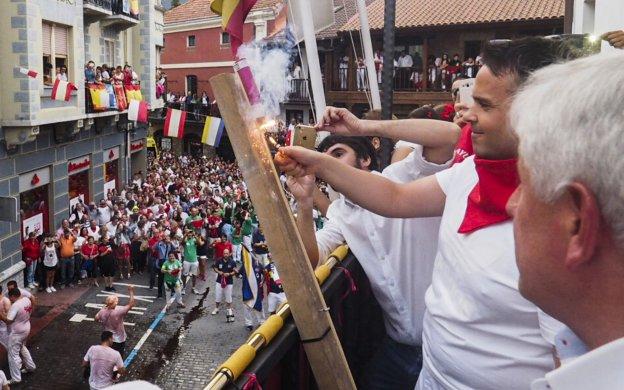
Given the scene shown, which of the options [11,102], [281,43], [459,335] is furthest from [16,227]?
[459,335]

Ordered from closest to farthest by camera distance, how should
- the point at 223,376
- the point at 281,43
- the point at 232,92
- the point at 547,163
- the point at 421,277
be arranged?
the point at 547,163 < the point at 223,376 < the point at 232,92 < the point at 421,277 < the point at 281,43

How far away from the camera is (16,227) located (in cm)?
1576

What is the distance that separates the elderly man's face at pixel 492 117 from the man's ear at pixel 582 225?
3.66ft

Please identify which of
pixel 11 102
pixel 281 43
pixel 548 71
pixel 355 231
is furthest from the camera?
pixel 11 102

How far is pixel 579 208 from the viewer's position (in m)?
0.91

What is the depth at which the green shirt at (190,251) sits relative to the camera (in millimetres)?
15680

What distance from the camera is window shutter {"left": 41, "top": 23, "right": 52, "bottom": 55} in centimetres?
1730

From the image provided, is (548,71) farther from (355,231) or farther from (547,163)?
(355,231)

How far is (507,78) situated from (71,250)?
15.3m

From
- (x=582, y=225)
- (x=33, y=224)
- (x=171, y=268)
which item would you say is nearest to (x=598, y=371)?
(x=582, y=225)

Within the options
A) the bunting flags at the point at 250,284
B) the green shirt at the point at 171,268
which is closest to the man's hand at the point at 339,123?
the bunting flags at the point at 250,284

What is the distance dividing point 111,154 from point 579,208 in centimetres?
2408

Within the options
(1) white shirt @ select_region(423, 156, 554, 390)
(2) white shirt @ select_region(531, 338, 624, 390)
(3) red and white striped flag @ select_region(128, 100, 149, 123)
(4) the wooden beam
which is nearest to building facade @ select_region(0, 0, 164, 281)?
(3) red and white striped flag @ select_region(128, 100, 149, 123)

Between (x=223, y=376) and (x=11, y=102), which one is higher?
(x=11, y=102)
